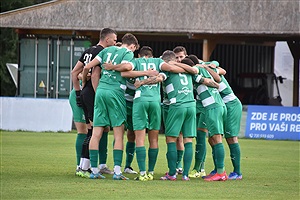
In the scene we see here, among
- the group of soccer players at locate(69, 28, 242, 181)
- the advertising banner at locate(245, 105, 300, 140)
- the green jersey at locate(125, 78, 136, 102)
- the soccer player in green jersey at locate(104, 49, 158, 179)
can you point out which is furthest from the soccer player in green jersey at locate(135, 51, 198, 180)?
the advertising banner at locate(245, 105, 300, 140)

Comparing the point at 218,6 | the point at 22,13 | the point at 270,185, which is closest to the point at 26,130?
the point at 22,13

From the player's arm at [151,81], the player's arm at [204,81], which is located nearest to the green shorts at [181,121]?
the player's arm at [204,81]

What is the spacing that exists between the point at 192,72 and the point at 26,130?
53.9ft

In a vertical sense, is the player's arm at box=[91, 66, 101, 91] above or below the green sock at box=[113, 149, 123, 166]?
above

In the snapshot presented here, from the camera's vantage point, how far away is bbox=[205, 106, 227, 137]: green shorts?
593 inches

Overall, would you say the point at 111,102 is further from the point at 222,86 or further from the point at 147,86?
the point at 222,86

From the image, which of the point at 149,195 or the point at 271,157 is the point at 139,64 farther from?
the point at 271,157

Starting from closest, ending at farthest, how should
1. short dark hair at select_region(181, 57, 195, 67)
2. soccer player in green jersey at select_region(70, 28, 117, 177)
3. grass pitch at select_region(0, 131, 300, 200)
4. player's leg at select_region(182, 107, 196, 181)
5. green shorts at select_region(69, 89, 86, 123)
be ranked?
grass pitch at select_region(0, 131, 300, 200)
player's leg at select_region(182, 107, 196, 181)
soccer player in green jersey at select_region(70, 28, 117, 177)
short dark hair at select_region(181, 57, 195, 67)
green shorts at select_region(69, 89, 86, 123)

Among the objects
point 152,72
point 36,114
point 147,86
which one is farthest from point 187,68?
point 36,114

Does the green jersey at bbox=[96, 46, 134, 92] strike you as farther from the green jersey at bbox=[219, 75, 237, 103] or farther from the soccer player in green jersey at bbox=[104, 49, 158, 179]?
the green jersey at bbox=[219, 75, 237, 103]

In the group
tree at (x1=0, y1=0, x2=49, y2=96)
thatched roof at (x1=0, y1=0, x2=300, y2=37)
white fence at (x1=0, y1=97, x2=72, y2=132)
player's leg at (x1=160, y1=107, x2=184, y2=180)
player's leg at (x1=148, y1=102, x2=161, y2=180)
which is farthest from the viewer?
tree at (x1=0, y1=0, x2=49, y2=96)

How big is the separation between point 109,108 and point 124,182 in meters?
1.24

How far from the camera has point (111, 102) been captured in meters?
14.6

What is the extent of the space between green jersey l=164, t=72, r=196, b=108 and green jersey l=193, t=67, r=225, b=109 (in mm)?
231
